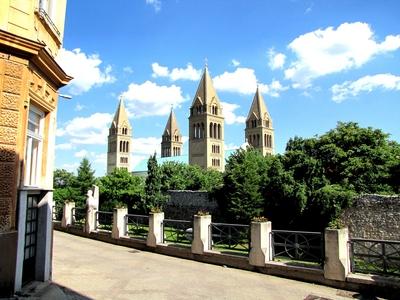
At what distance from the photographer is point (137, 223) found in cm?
1652

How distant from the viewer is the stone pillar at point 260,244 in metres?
11.3

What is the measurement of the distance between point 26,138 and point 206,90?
307 feet

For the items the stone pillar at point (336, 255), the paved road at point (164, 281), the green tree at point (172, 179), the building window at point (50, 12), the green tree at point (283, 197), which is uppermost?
the building window at point (50, 12)

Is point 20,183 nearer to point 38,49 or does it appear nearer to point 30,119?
point 30,119

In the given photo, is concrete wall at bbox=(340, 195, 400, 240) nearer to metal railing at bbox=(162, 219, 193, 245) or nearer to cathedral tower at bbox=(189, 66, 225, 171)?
metal railing at bbox=(162, 219, 193, 245)

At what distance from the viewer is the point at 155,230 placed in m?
14.7

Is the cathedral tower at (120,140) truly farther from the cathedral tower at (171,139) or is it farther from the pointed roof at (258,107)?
the pointed roof at (258,107)

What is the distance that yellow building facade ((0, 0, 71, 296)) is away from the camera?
7.08 m

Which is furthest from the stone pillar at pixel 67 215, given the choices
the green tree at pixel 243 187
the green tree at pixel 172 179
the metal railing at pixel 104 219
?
the green tree at pixel 172 179

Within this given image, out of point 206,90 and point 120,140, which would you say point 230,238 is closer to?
point 206,90

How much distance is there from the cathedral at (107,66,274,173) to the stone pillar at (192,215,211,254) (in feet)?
238

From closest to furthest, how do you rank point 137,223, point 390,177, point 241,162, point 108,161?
point 137,223 < point 390,177 < point 241,162 < point 108,161

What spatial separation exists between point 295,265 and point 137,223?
26.0 ft

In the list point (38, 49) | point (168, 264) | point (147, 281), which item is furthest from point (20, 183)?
point (168, 264)
